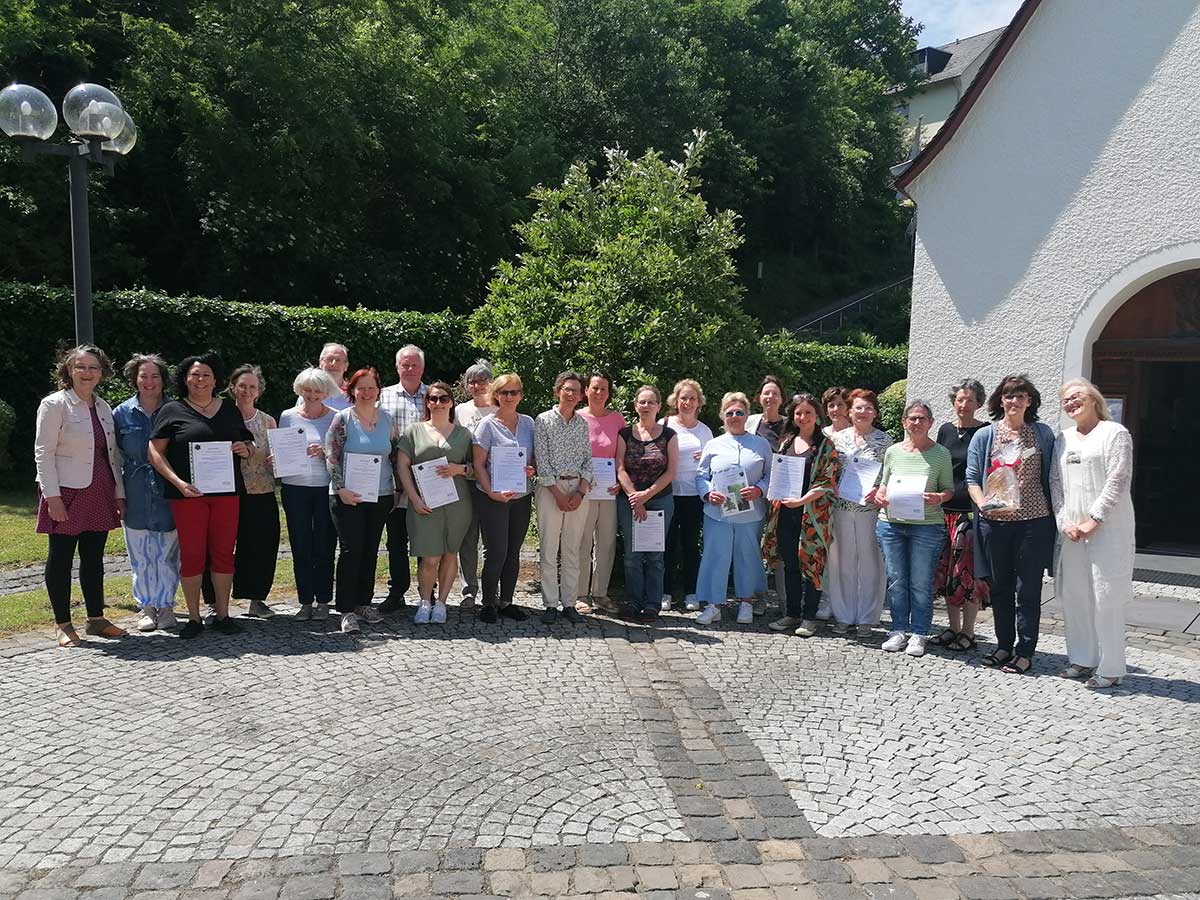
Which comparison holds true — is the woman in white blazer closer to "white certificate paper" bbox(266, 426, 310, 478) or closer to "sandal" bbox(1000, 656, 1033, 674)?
"white certificate paper" bbox(266, 426, 310, 478)

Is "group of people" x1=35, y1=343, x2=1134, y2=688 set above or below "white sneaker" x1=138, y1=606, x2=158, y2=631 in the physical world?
above

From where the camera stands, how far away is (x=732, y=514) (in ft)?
24.2

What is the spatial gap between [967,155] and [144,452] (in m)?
9.10

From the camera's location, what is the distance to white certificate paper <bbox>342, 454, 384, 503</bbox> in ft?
22.6

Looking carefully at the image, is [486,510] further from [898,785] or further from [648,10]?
[648,10]

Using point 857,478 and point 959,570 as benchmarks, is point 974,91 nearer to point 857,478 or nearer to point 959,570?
point 857,478

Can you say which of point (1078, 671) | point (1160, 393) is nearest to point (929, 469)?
point (1078, 671)

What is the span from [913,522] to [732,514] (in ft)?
4.56

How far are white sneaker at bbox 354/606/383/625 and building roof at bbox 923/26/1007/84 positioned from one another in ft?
191

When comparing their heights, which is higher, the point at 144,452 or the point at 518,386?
the point at 518,386

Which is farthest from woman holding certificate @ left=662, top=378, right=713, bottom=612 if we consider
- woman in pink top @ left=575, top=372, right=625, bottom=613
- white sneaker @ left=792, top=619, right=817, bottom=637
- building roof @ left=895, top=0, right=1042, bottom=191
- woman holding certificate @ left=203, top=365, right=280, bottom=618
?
building roof @ left=895, top=0, right=1042, bottom=191

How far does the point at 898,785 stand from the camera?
4.54m

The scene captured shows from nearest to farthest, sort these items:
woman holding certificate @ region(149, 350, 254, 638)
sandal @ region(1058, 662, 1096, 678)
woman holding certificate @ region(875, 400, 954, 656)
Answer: sandal @ region(1058, 662, 1096, 678) < woman holding certificate @ region(149, 350, 254, 638) < woman holding certificate @ region(875, 400, 954, 656)

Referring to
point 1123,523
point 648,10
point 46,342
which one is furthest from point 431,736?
point 648,10
